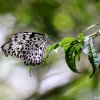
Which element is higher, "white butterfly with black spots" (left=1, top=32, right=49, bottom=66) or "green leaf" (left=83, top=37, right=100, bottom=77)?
"white butterfly with black spots" (left=1, top=32, right=49, bottom=66)

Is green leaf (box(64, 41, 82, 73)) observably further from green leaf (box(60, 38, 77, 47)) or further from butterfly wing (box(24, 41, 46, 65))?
butterfly wing (box(24, 41, 46, 65))

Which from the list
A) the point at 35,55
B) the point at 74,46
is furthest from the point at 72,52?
the point at 35,55

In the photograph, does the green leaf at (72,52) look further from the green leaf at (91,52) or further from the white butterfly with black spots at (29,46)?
the white butterfly with black spots at (29,46)

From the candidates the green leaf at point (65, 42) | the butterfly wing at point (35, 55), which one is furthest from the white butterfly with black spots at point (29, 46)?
the green leaf at point (65, 42)

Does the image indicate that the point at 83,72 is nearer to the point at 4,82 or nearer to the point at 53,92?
the point at 53,92

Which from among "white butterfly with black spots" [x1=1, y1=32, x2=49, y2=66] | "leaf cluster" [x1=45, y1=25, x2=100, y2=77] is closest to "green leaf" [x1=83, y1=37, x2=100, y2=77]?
"leaf cluster" [x1=45, y1=25, x2=100, y2=77]

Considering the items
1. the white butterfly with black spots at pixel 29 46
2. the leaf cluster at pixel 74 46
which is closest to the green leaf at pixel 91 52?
the leaf cluster at pixel 74 46

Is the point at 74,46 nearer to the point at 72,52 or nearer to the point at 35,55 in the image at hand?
the point at 72,52

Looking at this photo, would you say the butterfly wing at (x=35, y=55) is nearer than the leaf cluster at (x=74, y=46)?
No

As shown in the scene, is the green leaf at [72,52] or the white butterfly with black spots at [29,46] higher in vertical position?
the white butterfly with black spots at [29,46]

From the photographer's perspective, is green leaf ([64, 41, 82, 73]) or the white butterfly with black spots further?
the white butterfly with black spots
